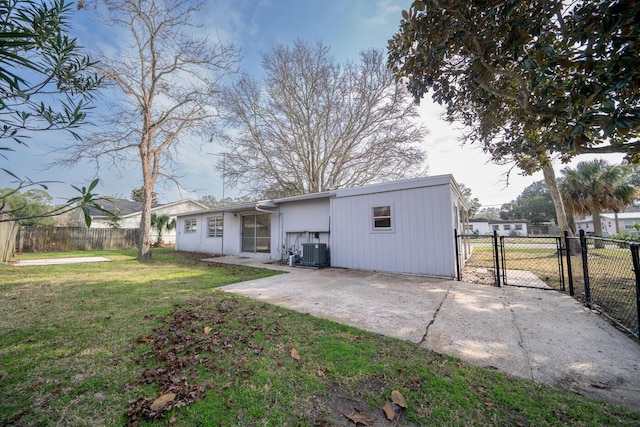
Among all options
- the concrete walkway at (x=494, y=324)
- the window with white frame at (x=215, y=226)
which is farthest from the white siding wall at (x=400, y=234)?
the window with white frame at (x=215, y=226)

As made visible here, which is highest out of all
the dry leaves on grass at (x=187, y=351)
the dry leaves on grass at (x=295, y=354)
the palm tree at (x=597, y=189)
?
the palm tree at (x=597, y=189)

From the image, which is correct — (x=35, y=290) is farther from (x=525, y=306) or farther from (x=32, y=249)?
(x=32, y=249)

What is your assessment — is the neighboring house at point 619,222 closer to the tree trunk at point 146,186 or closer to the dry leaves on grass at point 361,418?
the dry leaves on grass at point 361,418

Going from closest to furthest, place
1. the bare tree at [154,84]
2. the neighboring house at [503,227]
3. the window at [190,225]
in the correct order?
the bare tree at [154,84] → the window at [190,225] → the neighboring house at [503,227]

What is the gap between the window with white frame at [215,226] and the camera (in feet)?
47.3

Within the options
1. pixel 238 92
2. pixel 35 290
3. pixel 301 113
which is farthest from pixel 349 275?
pixel 238 92

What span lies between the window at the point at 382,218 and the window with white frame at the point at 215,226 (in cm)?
952

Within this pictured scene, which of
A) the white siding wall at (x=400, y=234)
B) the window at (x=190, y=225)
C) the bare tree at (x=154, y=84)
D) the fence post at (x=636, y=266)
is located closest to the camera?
the fence post at (x=636, y=266)

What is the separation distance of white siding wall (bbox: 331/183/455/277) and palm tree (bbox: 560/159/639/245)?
14.4 metres

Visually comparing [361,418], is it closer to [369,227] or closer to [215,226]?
[369,227]

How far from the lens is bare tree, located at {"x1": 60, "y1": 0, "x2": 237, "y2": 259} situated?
1112 cm

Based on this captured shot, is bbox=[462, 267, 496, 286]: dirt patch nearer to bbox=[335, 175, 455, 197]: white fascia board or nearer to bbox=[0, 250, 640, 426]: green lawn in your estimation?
bbox=[335, 175, 455, 197]: white fascia board

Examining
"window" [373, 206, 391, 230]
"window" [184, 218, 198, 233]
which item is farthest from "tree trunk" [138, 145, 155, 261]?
"window" [373, 206, 391, 230]

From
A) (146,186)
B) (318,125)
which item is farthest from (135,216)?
(318,125)
